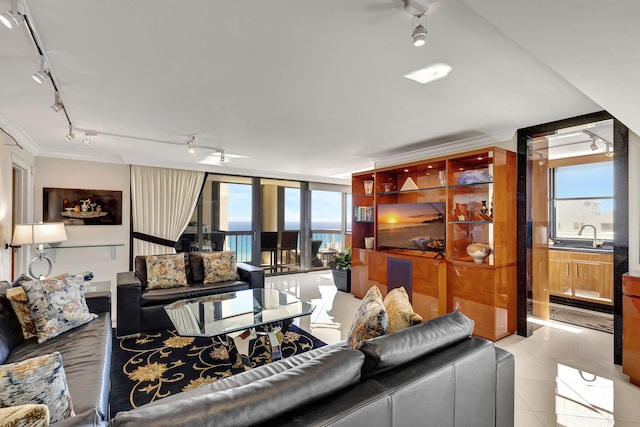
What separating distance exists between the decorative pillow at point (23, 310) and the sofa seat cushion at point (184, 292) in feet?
4.09

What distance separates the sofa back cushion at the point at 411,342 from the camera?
129 cm

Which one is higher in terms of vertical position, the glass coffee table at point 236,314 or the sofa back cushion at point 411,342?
the sofa back cushion at point 411,342

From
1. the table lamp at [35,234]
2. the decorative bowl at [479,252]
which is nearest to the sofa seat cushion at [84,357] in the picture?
the table lamp at [35,234]

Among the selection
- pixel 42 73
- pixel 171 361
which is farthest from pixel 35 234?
pixel 42 73

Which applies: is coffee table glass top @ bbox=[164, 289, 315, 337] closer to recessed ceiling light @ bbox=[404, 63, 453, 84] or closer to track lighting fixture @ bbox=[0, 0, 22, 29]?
track lighting fixture @ bbox=[0, 0, 22, 29]

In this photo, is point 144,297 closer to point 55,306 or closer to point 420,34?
point 55,306

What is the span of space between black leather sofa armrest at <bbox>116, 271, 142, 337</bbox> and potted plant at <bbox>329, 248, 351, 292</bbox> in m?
3.23

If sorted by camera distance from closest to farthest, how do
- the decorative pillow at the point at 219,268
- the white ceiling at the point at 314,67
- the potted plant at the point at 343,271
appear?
the white ceiling at the point at 314,67, the decorative pillow at the point at 219,268, the potted plant at the point at 343,271

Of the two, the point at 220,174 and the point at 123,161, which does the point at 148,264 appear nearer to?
the point at 123,161

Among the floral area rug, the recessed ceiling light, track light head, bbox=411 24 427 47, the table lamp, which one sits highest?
the recessed ceiling light

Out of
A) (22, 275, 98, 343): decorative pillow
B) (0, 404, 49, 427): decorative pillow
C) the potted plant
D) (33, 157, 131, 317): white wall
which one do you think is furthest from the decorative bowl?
(33, 157, 131, 317): white wall

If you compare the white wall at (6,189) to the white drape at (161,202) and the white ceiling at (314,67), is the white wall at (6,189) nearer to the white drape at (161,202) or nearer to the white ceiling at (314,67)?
the white ceiling at (314,67)

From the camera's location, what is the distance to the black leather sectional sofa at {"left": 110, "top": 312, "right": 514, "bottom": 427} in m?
0.95

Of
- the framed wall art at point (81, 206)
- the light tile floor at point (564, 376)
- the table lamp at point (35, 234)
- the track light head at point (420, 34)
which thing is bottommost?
the light tile floor at point (564, 376)
